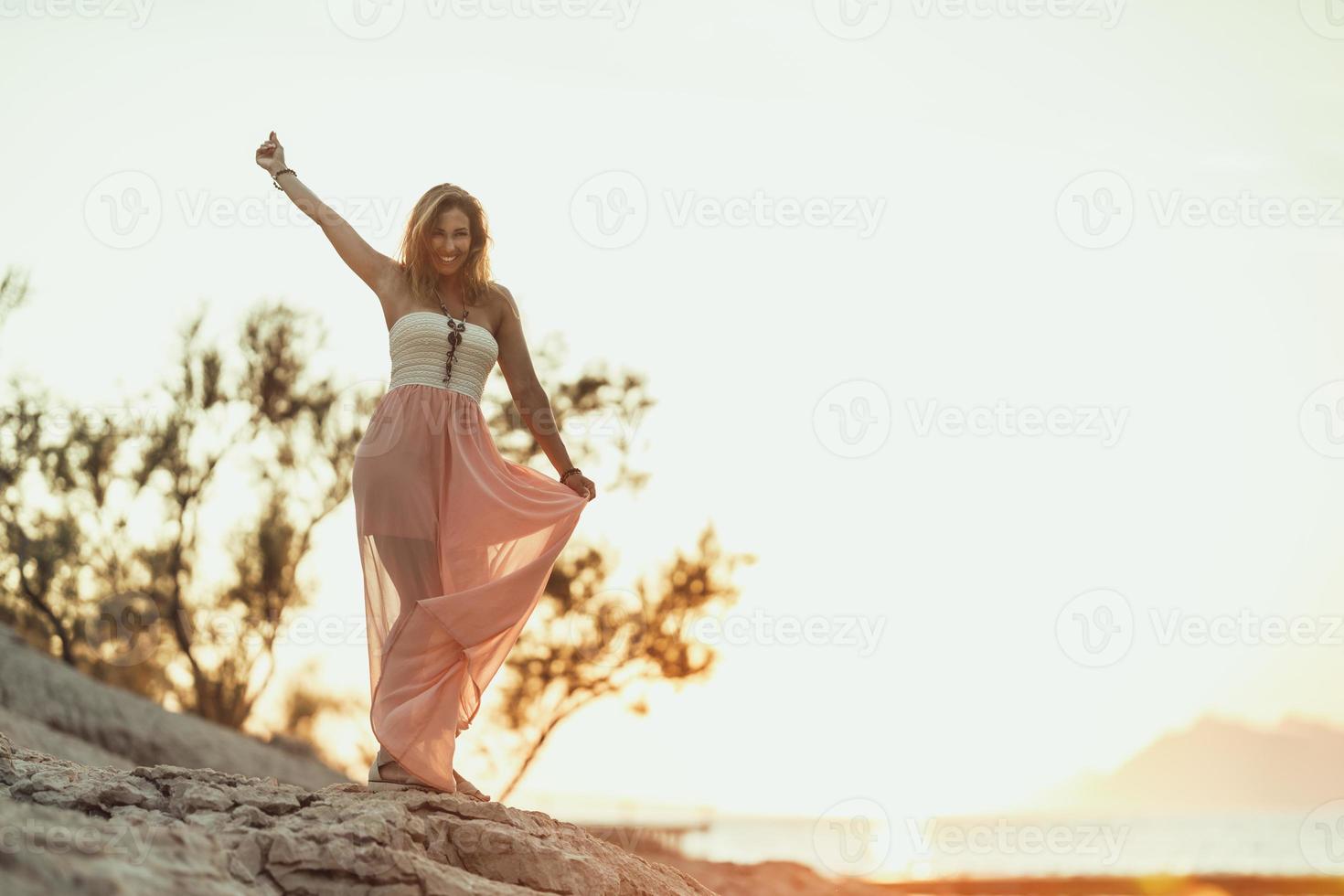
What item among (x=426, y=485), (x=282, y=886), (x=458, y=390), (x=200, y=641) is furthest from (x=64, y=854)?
(x=200, y=641)

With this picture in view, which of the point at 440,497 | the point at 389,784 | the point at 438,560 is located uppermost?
the point at 440,497

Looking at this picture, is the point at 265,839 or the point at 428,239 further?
the point at 428,239

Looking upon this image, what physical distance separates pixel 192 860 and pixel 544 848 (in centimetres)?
142

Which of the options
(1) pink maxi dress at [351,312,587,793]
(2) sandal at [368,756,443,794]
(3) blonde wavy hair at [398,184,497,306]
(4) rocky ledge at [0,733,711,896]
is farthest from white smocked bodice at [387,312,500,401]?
(4) rocky ledge at [0,733,711,896]

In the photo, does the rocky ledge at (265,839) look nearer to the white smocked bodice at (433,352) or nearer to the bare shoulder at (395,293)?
the white smocked bodice at (433,352)

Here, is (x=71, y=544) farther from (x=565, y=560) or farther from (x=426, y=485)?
(x=426, y=485)

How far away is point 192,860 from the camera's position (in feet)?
12.2

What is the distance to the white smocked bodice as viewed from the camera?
529 cm

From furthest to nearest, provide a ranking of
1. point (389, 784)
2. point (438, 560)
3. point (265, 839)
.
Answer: point (438, 560) → point (389, 784) → point (265, 839)

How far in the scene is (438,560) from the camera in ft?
17.3

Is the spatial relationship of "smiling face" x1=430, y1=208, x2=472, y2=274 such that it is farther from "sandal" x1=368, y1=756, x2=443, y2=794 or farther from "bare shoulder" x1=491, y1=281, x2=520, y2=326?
"sandal" x1=368, y1=756, x2=443, y2=794

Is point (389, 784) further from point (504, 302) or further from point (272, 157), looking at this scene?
point (272, 157)

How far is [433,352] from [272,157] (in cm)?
113

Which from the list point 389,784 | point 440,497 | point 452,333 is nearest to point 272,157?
point 452,333
